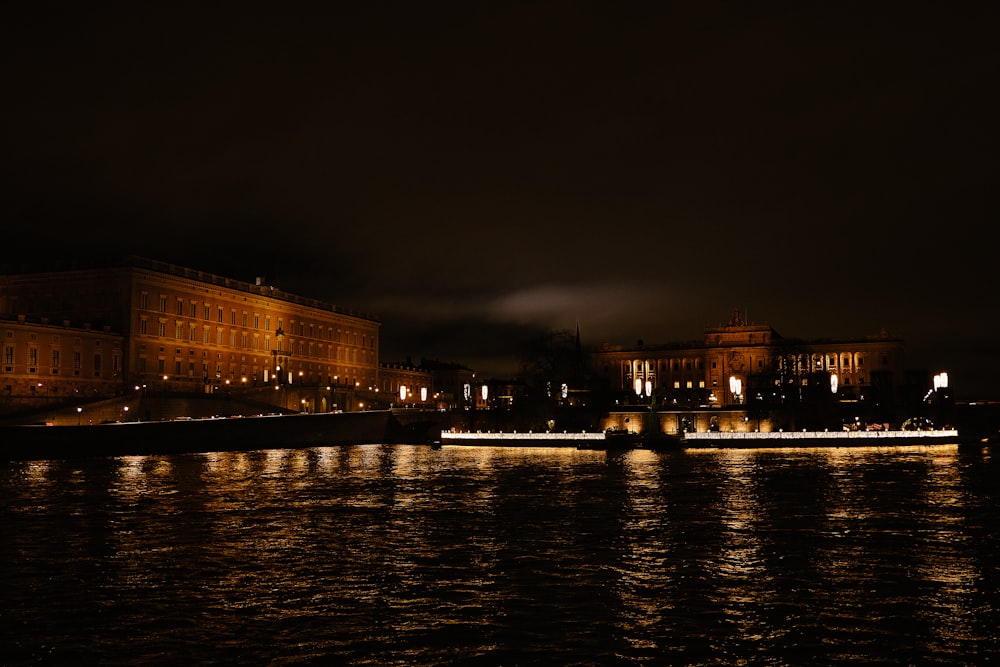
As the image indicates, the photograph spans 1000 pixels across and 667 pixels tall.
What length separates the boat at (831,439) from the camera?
99938mm

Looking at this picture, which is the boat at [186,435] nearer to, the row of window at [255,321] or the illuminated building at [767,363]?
the row of window at [255,321]

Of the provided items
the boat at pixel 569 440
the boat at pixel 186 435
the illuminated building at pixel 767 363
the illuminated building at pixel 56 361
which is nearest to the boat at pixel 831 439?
the boat at pixel 569 440

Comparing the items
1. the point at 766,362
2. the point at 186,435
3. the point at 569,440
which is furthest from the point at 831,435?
the point at 766,362

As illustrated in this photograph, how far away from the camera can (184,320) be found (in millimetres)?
110625

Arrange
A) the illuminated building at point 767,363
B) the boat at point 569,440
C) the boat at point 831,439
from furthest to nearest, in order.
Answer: the illuminated building at point 767,363 → the boat at point 831,439 → the boat at point 569,440

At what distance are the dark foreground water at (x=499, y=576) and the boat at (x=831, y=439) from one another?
57.7 metres

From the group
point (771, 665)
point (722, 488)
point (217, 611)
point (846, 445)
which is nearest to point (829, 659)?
point (771, 665)

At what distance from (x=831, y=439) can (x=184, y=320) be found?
70.6 meters

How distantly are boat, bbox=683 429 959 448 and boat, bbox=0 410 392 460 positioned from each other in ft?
118

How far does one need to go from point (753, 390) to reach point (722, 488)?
115716 mm

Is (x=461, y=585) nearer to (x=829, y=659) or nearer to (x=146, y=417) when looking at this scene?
(x=829, y=659)

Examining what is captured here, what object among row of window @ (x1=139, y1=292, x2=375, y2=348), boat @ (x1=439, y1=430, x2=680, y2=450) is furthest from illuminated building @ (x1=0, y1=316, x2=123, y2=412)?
boat @ (x1=439, y1=430, x2=680, y2=450)

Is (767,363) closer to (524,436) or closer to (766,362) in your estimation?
(766,362)

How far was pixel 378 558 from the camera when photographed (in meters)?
23.5
